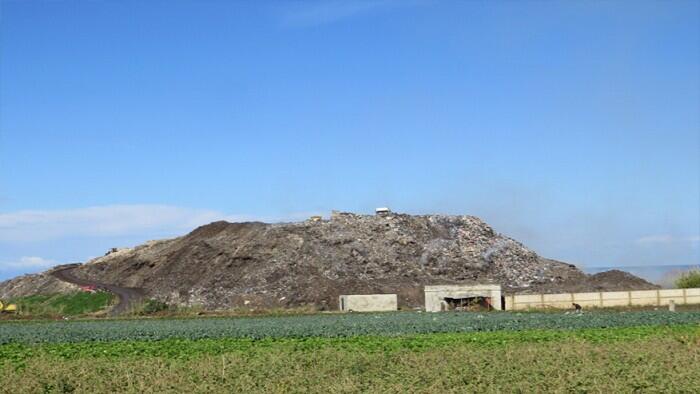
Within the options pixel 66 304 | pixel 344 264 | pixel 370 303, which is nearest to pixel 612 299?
pixel 370 303

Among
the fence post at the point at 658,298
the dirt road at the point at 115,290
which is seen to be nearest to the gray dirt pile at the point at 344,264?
the dirt road at the point at 115,290

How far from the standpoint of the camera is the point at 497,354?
1998 cm

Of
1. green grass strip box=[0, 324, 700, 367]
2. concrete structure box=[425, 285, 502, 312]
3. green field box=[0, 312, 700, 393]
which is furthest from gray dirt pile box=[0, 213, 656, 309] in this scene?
green field box=[0, 312, 700, 393]

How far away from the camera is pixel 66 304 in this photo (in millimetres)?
67812

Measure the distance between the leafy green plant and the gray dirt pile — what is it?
7.52 ft

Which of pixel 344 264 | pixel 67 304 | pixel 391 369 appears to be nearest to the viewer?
pixel 391 369

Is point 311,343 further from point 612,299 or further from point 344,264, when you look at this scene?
point 344,264

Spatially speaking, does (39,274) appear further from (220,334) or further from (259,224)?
(220,334)

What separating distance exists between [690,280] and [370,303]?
2227 cm

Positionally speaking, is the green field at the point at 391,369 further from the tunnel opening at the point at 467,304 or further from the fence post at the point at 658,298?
the fence post at the point at 658,298

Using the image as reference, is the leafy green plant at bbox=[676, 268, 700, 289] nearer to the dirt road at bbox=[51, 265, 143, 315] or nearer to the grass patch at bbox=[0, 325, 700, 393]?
the grass patch at bbox=[0, 325, 700, 393]

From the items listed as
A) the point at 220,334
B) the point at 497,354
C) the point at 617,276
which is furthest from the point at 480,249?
the point at 497,354

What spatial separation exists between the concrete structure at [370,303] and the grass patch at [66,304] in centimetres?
2015

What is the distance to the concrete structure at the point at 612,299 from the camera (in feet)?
173
